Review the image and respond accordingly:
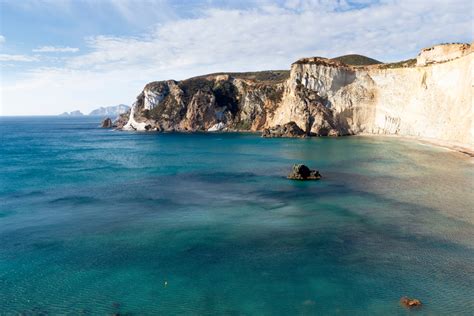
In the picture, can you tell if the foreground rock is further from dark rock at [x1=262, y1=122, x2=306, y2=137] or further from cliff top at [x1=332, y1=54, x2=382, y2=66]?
cliff top at [x1=332, y1=54, x2=382, y2=66]

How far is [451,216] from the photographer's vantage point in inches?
1268

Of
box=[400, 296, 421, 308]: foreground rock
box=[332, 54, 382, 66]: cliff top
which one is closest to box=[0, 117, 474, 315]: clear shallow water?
box=[400, 296, 421, 308]: foreground rock

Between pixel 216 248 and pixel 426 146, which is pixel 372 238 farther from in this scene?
pixel 426 146

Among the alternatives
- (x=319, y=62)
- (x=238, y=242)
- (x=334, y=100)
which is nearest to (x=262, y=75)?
(x=319, y=62)

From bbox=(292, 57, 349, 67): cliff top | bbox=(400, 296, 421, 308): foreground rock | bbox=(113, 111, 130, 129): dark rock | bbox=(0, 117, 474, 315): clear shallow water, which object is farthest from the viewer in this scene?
bbox=(113, 111, 130, 129): dark rock

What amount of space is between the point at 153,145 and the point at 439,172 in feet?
204

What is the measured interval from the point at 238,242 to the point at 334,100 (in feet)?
284

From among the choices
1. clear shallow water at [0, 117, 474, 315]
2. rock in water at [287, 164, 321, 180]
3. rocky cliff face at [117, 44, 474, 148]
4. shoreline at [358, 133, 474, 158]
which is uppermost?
rocky cliff face at [117, 44, 474, 148]

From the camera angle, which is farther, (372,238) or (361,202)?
(361,202)

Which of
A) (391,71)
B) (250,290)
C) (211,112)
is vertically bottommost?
(250,290)

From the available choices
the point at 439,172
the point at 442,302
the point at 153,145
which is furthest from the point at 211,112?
the point at 442,302

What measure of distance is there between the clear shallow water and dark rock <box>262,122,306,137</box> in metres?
50.1

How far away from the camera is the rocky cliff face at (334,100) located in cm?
7781

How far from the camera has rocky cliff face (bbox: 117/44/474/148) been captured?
255 ft
